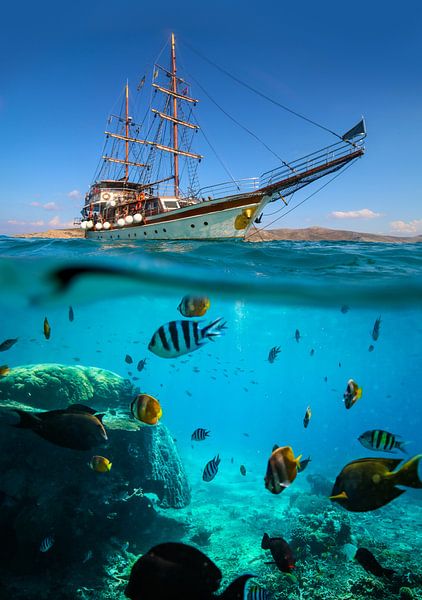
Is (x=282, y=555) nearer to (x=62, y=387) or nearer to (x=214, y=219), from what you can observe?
(x=62, y=387)

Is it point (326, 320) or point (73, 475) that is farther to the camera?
point (326, 320)

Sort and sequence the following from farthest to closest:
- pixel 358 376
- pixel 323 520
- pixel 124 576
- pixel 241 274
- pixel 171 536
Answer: pixel 358 376
pixel 241 274
pixel 323 520
pixel 171 536
pixel 124 576

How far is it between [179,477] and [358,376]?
80.0 meters

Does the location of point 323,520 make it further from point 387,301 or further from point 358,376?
point 358,376

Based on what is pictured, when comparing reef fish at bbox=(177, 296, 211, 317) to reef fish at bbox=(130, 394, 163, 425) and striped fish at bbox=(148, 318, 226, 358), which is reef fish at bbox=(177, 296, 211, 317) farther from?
reef fish at bbox=(130, 394, 163, 425)

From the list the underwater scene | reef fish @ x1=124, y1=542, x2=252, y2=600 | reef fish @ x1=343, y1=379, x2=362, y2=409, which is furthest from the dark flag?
reef fish @ x1=124, y1=542, x2=252, y2=600

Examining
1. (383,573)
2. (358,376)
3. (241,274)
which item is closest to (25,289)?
(241,274)

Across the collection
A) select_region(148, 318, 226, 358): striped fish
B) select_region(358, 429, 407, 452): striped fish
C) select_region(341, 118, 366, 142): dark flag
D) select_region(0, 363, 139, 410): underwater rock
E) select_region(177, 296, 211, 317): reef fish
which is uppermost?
select_region(341, 118, 366, 142): dark flag

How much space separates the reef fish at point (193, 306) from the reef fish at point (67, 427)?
1.78m

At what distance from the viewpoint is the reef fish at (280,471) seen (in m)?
3.20

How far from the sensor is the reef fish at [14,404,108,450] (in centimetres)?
292

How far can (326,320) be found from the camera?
80.5ft

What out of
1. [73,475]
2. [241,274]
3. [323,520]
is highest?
[241,274]

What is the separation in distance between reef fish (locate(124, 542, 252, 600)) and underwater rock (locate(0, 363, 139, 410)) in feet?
29.5
